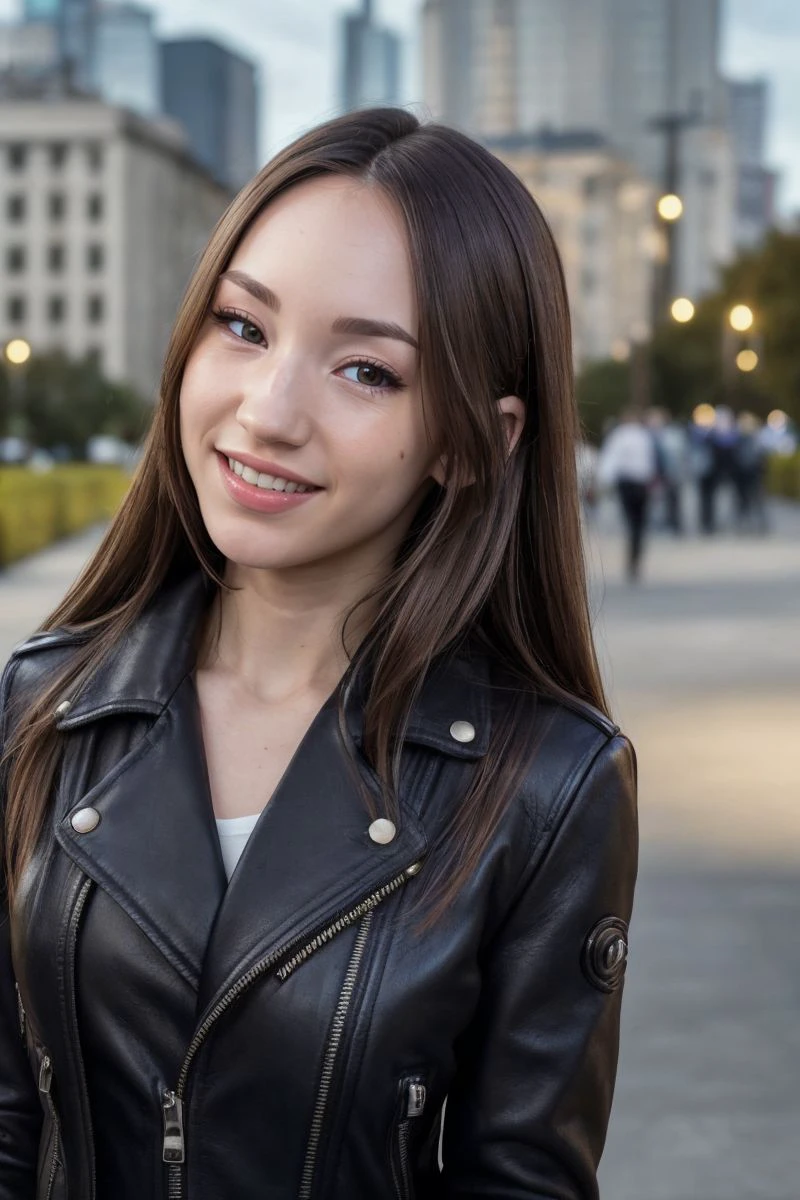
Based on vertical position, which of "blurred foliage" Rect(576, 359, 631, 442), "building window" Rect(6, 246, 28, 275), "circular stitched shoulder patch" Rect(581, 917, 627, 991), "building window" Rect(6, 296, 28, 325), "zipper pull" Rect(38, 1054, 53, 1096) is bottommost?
"zipper pull" Rect(38, 1054, 53, 1096)

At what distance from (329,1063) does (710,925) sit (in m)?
4.61

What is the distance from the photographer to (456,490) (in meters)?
1.96

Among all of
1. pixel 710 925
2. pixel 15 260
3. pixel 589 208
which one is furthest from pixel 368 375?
pixel 589 208

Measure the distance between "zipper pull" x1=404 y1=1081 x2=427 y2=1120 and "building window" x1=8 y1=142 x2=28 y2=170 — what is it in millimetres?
107136

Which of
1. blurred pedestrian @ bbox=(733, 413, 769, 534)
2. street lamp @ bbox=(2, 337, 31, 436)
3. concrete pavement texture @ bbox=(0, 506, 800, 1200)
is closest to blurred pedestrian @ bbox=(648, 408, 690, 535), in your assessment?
blurred pedestrian @ bbox=(733, 413, 769, 534)

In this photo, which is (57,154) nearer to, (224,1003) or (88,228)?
(88,228)

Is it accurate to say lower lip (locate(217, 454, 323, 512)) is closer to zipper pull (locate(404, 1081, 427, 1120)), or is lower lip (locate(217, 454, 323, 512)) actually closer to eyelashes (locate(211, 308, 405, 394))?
eyelashes (locate(211, 308, 405, 394))

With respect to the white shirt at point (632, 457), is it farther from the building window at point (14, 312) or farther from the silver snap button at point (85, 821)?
the building window at point (14, 312)

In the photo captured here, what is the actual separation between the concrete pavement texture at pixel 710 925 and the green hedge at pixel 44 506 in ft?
28.2

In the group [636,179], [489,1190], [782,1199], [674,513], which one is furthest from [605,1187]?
[636,179]

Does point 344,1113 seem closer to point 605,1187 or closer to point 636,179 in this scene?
point 605,1187

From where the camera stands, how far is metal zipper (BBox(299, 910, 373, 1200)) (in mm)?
1755

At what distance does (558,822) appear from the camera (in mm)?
1838

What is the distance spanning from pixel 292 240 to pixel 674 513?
24.3 metres
